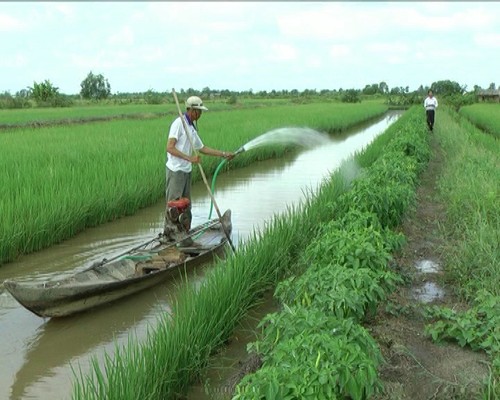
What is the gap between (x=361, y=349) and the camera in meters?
2.68

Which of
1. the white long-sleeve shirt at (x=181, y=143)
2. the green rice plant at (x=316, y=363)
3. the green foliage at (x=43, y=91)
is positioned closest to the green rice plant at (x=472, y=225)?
the green rice plant at (x=316, y=363)

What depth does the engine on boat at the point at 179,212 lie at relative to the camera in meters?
5.70

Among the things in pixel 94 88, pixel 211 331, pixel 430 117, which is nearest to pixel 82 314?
pixel 211 331

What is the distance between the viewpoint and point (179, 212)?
5.73m

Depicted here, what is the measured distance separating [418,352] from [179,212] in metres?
2.94

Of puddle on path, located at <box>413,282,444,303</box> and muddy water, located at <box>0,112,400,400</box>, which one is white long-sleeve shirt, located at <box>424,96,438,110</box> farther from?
puddle on path, located at <box>413,282,444,303</box>

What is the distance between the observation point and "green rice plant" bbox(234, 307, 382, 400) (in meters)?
2.26

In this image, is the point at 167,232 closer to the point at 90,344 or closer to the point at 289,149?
the point at 90,344

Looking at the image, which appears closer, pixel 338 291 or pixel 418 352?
pixel 338 291

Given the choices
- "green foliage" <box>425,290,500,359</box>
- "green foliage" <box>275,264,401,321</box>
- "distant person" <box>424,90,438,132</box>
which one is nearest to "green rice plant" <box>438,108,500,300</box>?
"green foliage" <box>425,290,500,359</box>

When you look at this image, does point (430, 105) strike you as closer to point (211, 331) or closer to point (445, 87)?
point (211, 331)

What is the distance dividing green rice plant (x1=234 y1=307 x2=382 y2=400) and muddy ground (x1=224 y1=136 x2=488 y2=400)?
1.47ft

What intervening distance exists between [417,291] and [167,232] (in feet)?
8.04

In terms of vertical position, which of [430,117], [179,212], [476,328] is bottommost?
[476,328]
